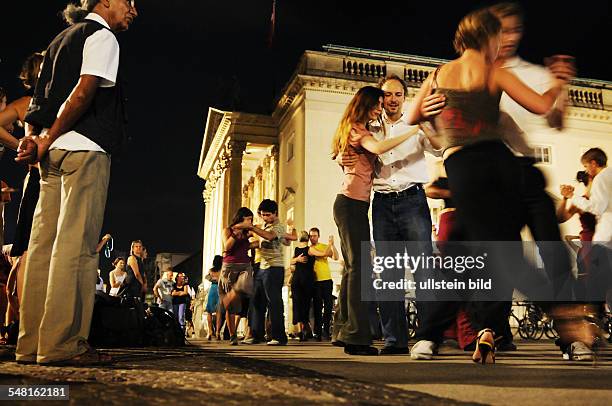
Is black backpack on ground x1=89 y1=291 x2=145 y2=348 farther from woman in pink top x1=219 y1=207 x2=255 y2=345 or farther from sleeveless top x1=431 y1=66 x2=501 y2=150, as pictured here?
sleeveless top x1=431 y1=66 x2=501 y2=150

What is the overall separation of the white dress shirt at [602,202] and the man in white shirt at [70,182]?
505 cm

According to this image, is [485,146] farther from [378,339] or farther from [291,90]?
[291,90]

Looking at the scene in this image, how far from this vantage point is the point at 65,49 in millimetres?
3629

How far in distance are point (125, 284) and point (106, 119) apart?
764 centimetres

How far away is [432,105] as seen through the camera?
3.89 meters

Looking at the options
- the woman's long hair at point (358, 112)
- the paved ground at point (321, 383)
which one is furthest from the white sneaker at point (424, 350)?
the woman's long hair at point (358, 112)

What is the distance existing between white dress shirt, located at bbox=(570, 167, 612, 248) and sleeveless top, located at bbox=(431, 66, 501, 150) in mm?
3202

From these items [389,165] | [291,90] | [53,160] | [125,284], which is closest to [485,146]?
[389,165]

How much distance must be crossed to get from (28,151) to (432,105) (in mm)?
2544

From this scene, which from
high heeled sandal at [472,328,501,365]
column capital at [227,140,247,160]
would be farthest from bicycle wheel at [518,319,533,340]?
column capital at [227,140,247,160]

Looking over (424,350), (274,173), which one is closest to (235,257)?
(424,350)

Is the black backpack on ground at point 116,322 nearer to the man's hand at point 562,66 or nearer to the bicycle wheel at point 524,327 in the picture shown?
the man's hand at point 562,66

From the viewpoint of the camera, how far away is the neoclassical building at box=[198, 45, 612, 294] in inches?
885

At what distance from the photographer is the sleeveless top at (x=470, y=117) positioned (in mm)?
3734
